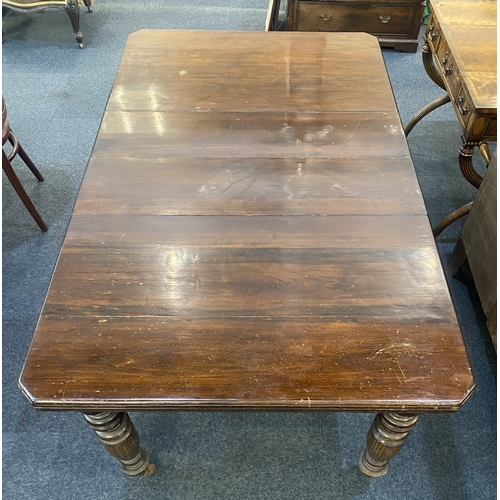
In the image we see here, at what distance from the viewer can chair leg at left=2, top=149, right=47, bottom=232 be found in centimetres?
166

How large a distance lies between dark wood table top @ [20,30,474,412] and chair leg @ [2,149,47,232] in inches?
18.7

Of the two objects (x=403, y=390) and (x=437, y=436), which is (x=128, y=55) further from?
(x=437, y=436)

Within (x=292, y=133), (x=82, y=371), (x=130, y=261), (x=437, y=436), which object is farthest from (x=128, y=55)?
(x=437, y=436)

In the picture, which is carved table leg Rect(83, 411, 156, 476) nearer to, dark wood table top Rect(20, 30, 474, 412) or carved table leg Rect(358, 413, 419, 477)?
dark wood table top Rect(20, 30, 474, 412)

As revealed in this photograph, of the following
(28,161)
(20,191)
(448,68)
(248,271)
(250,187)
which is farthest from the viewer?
(28,161)

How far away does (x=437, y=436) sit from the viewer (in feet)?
4.50

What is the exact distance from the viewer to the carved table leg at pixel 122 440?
40.0 inches

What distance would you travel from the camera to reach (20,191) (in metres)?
1.73

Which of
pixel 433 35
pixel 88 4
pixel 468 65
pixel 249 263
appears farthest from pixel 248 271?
pixel 88 4

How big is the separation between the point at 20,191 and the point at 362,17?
2.07 meters

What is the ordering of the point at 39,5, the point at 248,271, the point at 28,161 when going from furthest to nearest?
1. the point at 39,5
2. the point at 28,161
3. the point at 248,271

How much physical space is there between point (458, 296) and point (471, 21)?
3.17 feet

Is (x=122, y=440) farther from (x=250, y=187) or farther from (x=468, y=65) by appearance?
(x=468, y=65)

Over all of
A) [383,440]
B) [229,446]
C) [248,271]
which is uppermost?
[248,271]
